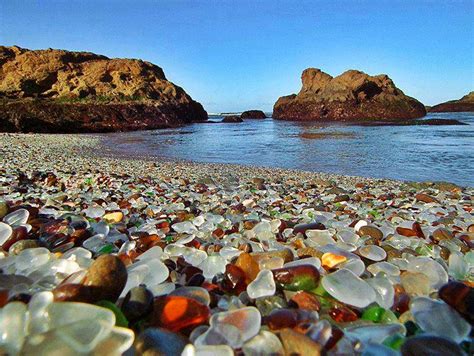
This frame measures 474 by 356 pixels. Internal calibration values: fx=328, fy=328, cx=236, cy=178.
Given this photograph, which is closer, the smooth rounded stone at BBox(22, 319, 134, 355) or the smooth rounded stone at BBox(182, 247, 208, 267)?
the smooth rounded stone at BBox(22, 319, 134, 355)

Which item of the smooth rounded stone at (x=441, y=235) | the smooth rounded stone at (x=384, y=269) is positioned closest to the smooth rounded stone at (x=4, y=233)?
the smooth rounded stone at (x=384, y=269)

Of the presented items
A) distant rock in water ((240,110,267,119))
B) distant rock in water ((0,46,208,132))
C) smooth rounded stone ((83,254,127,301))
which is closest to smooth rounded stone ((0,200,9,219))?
smooth rounded stone ((83,254,127,301))

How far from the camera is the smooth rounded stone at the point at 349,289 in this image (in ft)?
3.14

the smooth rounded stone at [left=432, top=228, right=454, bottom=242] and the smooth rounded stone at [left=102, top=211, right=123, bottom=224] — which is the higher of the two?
the smooth rounded stone at [left=102, top=211, right=123, bottom=224]

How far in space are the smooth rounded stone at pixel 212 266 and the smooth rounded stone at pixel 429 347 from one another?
65 centimetres

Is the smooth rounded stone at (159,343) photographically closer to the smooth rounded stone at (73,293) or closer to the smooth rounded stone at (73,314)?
the smooth rounded stone at (73,314)

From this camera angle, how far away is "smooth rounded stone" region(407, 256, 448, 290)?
3.70ft

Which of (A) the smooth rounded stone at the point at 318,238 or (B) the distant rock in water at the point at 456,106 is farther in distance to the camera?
(B) the distant rock in water at the point at 456,106

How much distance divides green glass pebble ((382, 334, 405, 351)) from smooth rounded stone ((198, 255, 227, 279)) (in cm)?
61

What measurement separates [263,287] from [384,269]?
521 mm

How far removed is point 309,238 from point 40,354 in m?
1.32

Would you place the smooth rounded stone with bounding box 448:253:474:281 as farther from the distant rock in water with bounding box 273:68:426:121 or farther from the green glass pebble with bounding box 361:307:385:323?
the distant rock in water with bounding box 273:68:426:121

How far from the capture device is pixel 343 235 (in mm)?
1746

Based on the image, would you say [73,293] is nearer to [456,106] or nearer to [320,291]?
[320,291]
